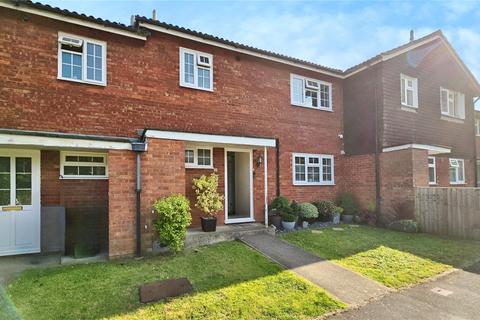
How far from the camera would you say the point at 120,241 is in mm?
6602

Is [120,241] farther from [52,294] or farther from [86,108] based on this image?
[86,108]

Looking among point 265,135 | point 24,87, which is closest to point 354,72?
point 265,135

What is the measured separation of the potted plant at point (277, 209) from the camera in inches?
373

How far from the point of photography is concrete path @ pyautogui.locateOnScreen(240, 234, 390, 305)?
5047mm

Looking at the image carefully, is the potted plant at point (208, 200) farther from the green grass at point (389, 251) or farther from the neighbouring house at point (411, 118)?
the neighbouring house at point (411, 118)

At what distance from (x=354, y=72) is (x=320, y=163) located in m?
4.30

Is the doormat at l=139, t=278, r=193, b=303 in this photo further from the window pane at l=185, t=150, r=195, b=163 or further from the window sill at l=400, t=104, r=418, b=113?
the window sill at l=400, t=104, r=418, b=113

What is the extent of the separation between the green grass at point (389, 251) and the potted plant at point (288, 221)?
505 millimetres

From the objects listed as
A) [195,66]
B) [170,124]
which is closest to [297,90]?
[195,66]

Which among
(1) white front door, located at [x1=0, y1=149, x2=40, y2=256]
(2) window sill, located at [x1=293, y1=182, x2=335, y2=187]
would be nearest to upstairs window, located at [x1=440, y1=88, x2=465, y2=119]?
(2) window sill, located at [x1=293, y1=182, x2=335, y2=187]

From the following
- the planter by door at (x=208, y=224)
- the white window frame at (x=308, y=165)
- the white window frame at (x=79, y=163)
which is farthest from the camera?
the white window frame at (x=308, y=165)

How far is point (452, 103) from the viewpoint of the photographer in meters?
15.0

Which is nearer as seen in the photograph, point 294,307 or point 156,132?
point 294,307

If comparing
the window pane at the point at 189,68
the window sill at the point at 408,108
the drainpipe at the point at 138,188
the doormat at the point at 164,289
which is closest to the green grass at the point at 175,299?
the doormat at the point at 164,289
